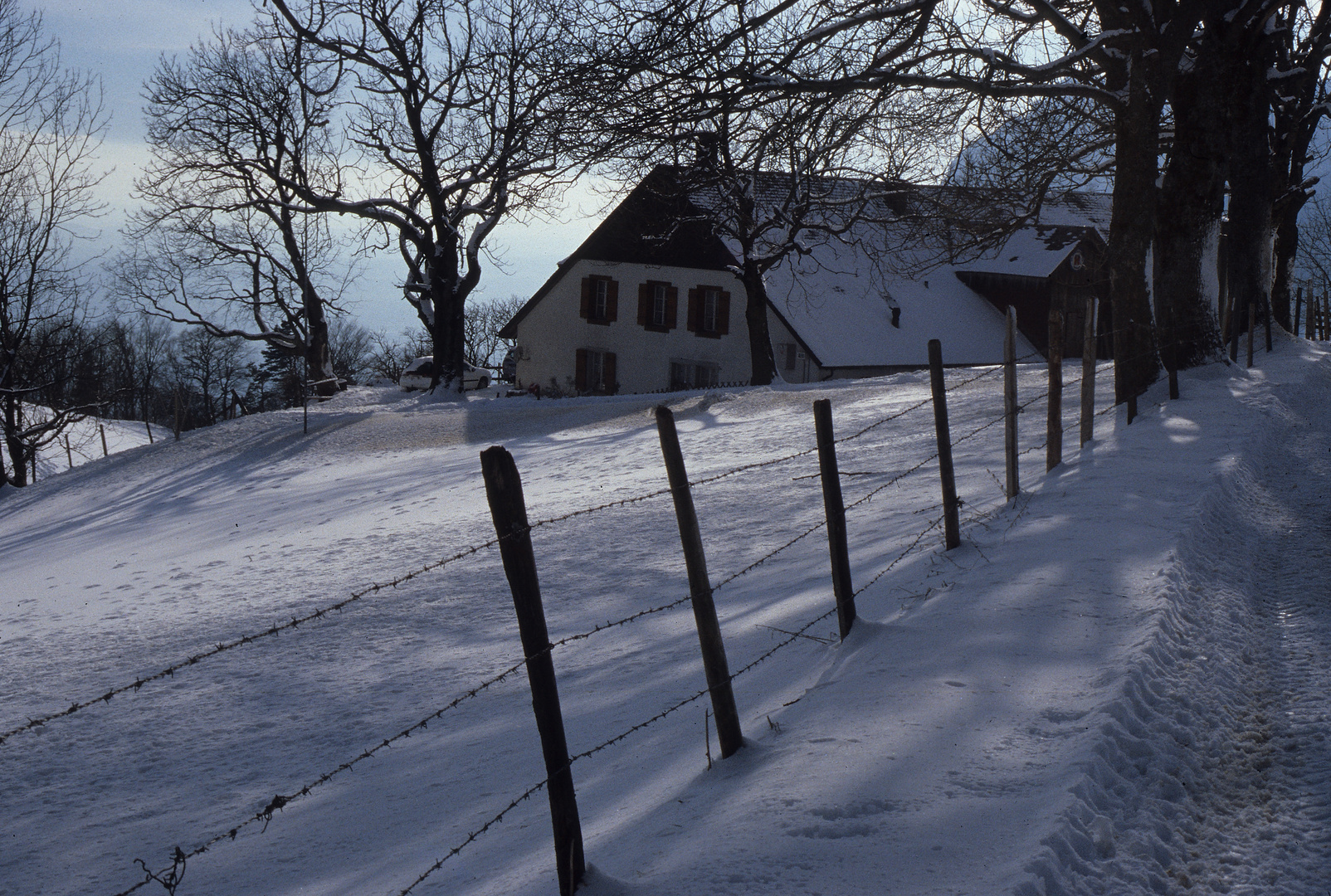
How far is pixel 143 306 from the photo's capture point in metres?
42.1

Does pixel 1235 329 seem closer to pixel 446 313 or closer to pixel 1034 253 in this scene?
pixel 1034 253

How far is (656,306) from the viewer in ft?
112

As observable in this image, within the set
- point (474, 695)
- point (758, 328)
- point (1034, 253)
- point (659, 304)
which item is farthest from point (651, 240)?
point (474, 695)

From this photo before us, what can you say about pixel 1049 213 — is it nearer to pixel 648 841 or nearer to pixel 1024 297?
pixel 1024 297

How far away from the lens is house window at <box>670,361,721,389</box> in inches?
1307

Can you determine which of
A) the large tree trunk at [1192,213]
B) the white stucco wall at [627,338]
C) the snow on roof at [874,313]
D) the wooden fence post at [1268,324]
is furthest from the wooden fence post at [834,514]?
the white stucco wall at [627,338]

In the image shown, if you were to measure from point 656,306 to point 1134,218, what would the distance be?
22.8 meters

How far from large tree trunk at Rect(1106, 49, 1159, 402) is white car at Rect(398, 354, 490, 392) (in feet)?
91.0

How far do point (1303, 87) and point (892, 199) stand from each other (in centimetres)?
1188

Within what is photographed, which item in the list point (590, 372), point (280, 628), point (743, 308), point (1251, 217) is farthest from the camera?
point (590, 372)

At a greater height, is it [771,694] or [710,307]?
[710,307]

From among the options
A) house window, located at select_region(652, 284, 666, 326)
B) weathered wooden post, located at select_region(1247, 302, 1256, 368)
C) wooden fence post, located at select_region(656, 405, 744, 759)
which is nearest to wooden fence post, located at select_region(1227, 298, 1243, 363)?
weathered wooden post, located at select_region(1247, 302, 1256, 368)

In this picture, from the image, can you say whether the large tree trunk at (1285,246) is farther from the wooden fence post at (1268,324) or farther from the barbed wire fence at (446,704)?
the barbed wire fence at (446,704)

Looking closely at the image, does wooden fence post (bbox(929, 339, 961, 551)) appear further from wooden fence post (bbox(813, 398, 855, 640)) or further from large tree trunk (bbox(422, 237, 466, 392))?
large tree trunk (bbox(422, 237, 466, 392))
